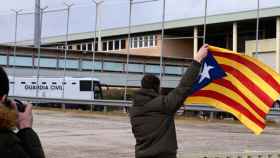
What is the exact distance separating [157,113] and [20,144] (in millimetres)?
2835

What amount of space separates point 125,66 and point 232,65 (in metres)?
32.4

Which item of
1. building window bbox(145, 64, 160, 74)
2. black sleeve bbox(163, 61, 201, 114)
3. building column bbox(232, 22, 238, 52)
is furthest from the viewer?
building column bbox(232, 22, 238, 52)

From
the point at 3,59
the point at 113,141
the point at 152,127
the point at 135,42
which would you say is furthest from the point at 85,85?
the point at 152,127

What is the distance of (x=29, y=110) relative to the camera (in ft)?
11.2

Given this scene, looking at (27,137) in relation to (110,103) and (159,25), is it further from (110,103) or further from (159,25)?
(159,25)

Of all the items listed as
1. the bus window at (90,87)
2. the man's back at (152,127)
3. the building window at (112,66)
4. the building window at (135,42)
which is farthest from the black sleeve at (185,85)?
the bus window at (90,87)

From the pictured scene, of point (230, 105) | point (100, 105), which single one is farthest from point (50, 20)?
point (230, 105)

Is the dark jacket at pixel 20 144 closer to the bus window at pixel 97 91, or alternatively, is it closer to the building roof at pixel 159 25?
the building roof at pixel 159 25

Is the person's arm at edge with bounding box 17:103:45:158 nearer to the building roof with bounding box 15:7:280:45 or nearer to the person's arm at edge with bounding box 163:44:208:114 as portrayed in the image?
the person's arm at edge with bounding box 163:44:208:114

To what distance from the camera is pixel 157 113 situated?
5.91 metres

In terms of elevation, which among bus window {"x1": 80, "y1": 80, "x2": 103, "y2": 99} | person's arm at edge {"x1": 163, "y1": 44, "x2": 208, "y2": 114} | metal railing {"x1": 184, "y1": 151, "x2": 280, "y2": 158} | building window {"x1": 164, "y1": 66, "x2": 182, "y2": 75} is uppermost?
building window {"x1": 164, "y1": 66, "x2": 182, "y2": 75}

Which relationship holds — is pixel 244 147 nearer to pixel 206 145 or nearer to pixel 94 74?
Result: pixel 206 145

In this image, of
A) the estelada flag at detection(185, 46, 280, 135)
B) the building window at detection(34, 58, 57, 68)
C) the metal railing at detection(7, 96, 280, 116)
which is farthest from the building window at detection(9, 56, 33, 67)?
the estelada flag at detection(185, 46, 280, 135)

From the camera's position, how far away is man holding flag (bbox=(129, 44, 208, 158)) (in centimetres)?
572
